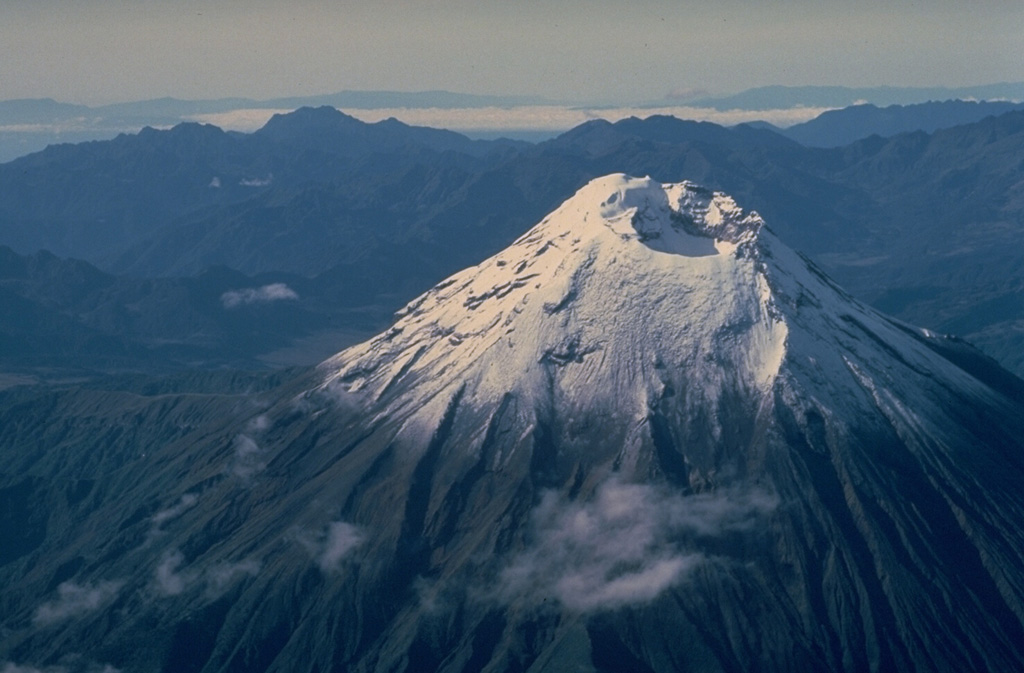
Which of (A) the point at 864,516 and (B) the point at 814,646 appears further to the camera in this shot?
(A) the point at 864,516

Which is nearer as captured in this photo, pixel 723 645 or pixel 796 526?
pixel 723 645

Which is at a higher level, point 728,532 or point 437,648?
point 728,532

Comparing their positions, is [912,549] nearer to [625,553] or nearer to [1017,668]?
[1017,668]

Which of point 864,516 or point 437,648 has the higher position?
point 864,516

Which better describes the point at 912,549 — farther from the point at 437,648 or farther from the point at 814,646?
the point at 437,648

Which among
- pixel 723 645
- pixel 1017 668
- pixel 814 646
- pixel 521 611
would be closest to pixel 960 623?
pixel 1017 668

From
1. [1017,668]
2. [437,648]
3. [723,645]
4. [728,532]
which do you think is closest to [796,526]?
[728,532]

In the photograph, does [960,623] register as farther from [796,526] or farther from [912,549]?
[796,526]

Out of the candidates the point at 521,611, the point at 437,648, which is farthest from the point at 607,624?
the point at 437,648
